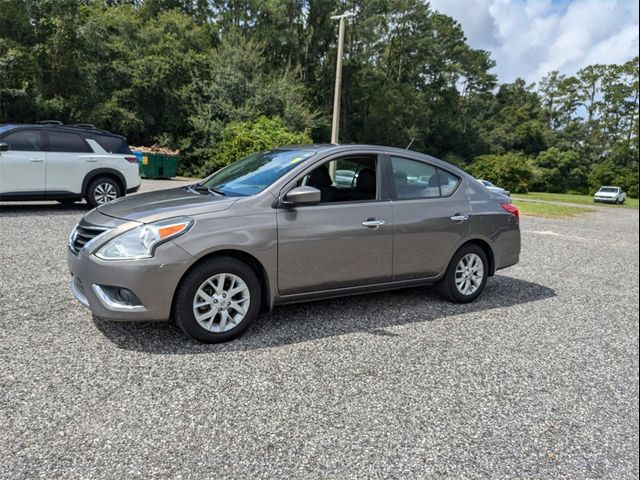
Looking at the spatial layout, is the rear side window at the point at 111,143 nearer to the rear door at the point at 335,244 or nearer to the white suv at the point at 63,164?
the white suv at the point at 63,164

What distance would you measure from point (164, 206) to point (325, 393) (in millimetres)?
1973

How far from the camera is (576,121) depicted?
232 feet

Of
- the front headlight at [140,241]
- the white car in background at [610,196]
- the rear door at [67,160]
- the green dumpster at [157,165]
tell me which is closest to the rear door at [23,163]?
the rear door at [67,160]

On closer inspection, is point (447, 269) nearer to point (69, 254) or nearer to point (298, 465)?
point (298, 465)

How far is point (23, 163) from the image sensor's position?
8.80 m

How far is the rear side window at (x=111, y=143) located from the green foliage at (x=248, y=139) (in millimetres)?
10691

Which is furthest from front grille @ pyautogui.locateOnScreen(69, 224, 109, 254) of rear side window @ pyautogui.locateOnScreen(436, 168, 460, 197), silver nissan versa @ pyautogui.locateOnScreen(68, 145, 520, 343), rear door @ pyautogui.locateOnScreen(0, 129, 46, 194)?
rear door @ pyautogui.locateOnScreen(0, 129, 46, 194)

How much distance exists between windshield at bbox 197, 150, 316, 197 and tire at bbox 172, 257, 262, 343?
73 cm

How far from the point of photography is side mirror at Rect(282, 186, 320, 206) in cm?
405

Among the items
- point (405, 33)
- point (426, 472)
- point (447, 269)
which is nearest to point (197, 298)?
point (426, 472)

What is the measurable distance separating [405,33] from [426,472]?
5722 centimetres

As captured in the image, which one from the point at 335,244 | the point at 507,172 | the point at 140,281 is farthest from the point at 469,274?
the point at 507,172

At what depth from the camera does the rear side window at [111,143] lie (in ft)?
32.1

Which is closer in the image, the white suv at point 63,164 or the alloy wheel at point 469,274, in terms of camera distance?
the alloy wheel at point 469,274
